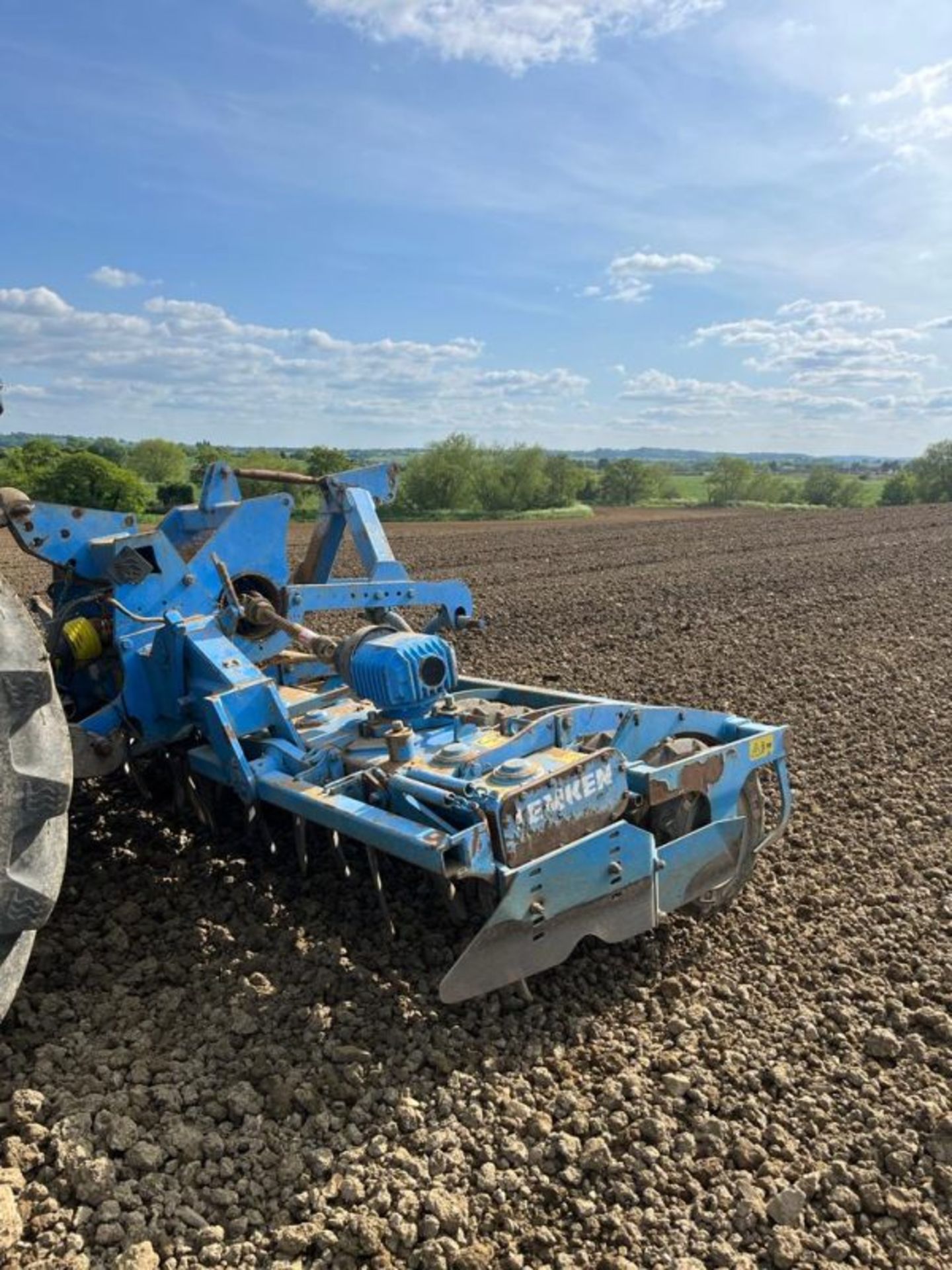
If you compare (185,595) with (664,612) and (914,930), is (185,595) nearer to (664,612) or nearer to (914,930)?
(914,930)

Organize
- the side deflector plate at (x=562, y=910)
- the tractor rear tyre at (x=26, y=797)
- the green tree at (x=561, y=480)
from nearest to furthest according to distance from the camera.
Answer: the tractor rear tyre at (x=26, y=797), the side deflector plate at (x=562, y=910), the green tree at (x=561, y=480)

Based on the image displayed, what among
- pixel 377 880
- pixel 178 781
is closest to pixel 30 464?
pixel 178 781

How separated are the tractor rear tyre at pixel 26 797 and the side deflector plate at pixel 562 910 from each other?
Answer: 4.57ft

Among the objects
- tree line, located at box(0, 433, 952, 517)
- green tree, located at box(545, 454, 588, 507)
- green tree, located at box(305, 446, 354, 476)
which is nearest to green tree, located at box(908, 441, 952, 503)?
tree line, located at box(0, 433, 952, 517)

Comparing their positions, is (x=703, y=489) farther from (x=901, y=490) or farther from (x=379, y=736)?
(x=379, y=736)

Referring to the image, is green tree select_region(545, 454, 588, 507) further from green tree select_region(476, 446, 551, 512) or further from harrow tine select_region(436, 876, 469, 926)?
harrow tine select_region(436, 876, 469, 926)

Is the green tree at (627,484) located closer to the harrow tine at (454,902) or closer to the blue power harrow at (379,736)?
the blue power harrow at (379,736)

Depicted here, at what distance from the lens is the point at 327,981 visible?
3812 millimetres

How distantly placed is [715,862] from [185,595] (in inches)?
109

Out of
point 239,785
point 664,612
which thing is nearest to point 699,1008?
point 239,785

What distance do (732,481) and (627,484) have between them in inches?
335

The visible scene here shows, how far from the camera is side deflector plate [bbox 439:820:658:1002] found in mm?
3436

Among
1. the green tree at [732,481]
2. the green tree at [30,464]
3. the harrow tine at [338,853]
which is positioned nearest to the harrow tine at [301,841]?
the harrow tine at [338,853]

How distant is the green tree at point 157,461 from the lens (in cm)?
4884
